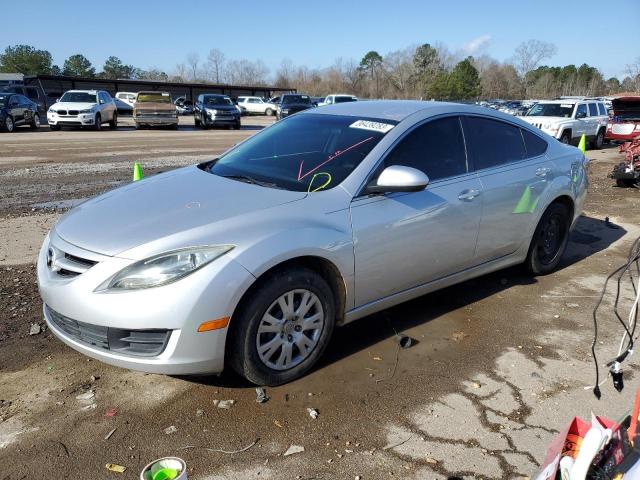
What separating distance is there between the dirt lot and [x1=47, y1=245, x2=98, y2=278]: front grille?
74cm

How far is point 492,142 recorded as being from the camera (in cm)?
468

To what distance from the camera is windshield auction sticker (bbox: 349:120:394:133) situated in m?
4.00

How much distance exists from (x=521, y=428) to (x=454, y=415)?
1.21ft

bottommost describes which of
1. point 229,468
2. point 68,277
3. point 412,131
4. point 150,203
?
point 229,468

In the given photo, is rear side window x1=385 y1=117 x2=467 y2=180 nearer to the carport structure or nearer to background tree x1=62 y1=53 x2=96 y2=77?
the carport structure

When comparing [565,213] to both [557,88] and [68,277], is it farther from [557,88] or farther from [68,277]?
[557,88]

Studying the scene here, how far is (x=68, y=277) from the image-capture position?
124 inches

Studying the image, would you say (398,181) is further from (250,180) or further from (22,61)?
(22,61)

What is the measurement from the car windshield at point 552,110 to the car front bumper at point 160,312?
18858mm

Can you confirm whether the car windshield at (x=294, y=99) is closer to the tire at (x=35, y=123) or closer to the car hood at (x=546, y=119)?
the tire at (x=35, y=123)

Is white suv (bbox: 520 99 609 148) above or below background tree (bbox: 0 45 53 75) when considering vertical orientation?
below

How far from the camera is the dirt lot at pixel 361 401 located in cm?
274

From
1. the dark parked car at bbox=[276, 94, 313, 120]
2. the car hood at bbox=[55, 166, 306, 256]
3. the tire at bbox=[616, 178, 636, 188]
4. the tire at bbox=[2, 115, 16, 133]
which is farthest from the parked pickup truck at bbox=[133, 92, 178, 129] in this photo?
the car hood at bbox=[55, 166, 306, 256]

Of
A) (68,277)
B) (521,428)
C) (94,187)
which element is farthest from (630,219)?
(94,187)
